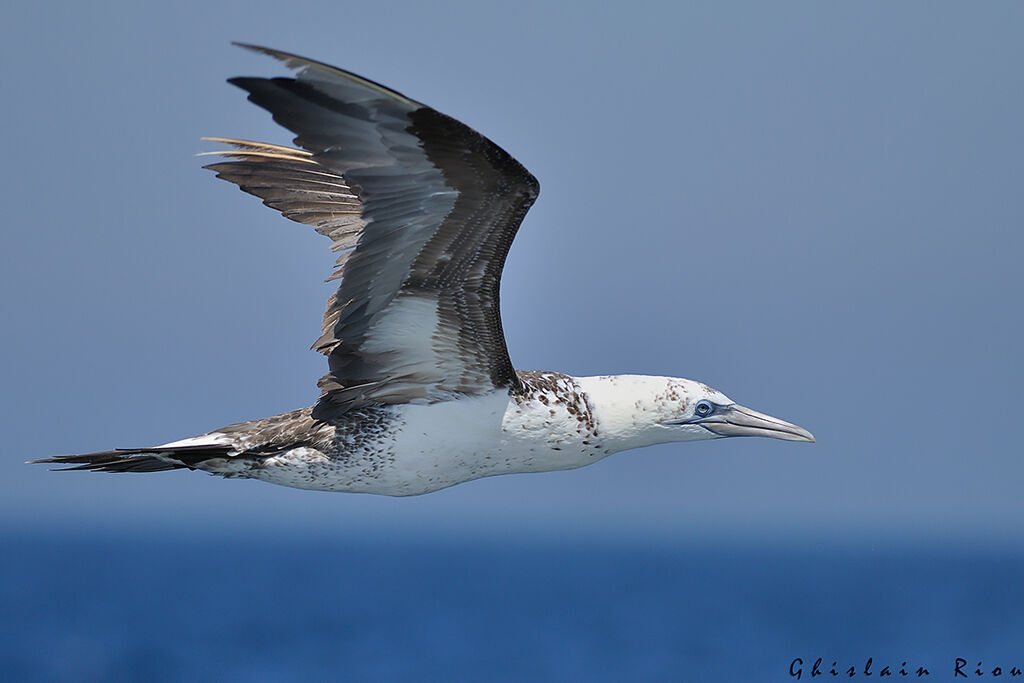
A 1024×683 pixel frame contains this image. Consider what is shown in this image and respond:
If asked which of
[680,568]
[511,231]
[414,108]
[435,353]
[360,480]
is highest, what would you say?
[414,108]

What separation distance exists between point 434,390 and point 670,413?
5.17 ft

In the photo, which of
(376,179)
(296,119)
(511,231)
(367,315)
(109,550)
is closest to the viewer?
(296,119)

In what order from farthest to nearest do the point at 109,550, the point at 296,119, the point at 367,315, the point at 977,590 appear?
the point at 109,550
the point at 977,590
the point at 367,315
the point at 296,119

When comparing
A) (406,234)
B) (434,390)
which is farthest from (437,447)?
(406,234)

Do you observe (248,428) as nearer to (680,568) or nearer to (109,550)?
(680,568)

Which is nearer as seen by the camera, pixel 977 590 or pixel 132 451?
pixel 132 451

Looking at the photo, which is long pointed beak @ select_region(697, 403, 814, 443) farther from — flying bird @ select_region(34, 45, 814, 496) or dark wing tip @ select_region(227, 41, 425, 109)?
dark wing tip @ select_region(227, 41, 425, 109)

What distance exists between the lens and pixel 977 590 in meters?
61.3

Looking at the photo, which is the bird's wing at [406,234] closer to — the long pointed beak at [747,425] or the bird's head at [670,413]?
the bird's head at [670,413]

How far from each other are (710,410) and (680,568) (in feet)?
255

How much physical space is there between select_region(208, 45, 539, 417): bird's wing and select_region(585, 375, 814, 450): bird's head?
0.70 metres

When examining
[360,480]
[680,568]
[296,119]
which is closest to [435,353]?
[360,480]

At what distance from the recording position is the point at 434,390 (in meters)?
8.17

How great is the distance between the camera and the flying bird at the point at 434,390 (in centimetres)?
701
